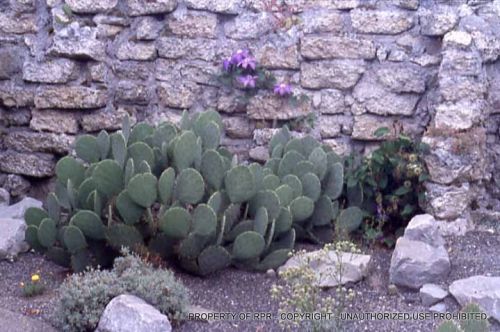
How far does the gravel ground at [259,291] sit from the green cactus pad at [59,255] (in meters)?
0.10

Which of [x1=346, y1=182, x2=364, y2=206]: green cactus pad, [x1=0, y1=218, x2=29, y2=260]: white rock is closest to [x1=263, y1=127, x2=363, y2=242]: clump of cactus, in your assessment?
[x1=346, y1=182, x2=364, y2=206]: green cactus pad

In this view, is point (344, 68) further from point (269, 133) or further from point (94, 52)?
point (94, 52)

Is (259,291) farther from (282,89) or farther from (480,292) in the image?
(282,89)

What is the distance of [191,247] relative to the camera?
4574mm

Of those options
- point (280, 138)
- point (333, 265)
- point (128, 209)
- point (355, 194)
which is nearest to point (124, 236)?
point (128, 209)

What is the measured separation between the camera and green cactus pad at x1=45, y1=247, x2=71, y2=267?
15.9 feet

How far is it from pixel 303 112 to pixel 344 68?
1.29 feet

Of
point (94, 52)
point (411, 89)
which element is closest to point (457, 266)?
point (411, 89)

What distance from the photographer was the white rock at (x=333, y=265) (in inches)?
178

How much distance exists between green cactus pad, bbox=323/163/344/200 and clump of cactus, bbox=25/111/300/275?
8.5 inches

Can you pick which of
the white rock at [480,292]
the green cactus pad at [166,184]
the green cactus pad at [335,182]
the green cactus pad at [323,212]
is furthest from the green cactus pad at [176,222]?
the white rock at [480,292]

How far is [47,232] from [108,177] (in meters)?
0.48

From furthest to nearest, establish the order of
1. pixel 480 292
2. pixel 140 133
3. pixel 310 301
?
pixel 140 133, pixel 480 292, pixel 310 301

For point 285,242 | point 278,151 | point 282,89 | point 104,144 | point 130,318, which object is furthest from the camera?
point 282,89
